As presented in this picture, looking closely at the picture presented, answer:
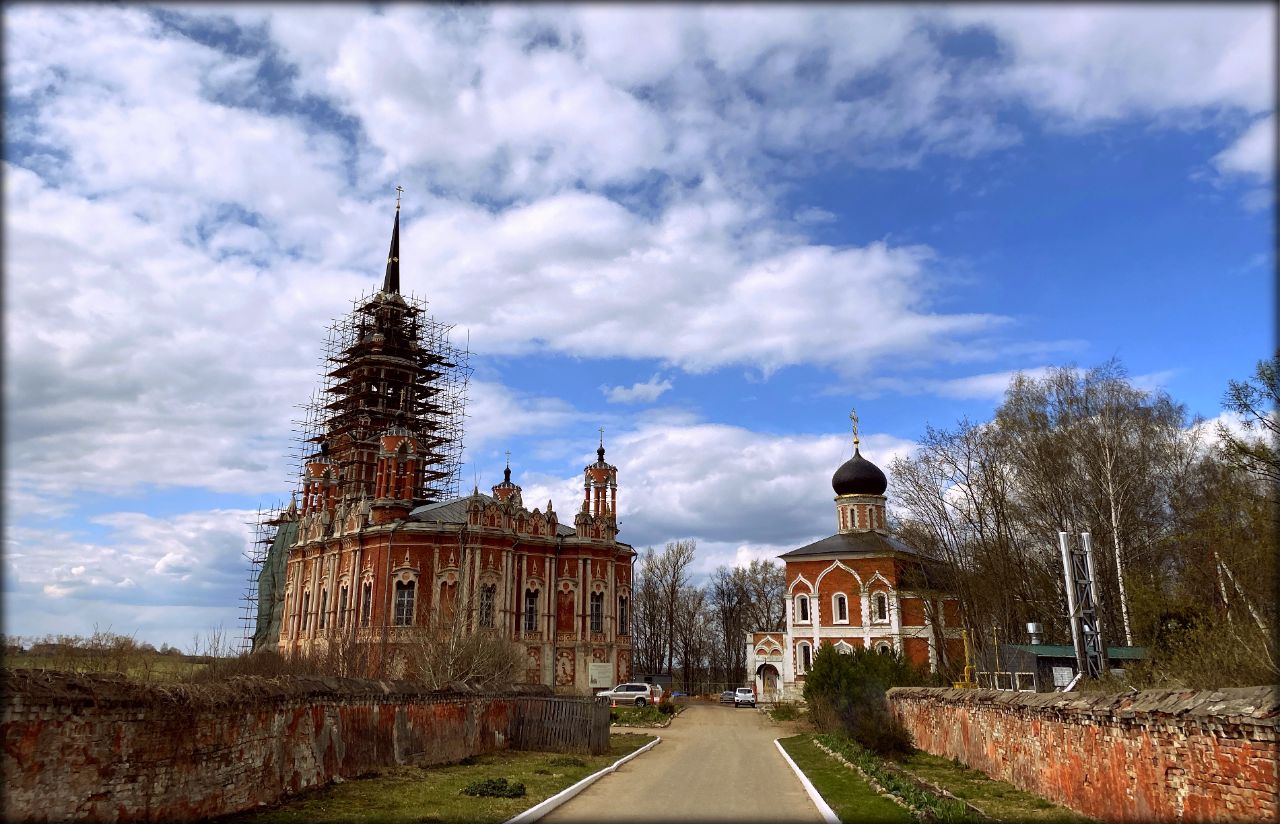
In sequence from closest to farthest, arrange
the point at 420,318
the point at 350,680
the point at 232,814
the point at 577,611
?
1. the point at 232,814
2. the point at 350,680
3. the point at 577,611
4. the point at 420,318

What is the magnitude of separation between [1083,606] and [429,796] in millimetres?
16086

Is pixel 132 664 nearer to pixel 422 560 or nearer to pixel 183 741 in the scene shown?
pixel 183 741

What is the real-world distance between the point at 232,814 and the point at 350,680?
475 cm

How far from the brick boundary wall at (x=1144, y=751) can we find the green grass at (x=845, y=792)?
105 inches

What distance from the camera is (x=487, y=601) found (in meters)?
40.9

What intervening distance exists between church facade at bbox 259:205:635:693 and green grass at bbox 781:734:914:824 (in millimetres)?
18383

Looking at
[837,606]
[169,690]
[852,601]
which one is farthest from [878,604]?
[169,690]

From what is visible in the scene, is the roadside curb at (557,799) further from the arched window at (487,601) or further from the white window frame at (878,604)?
the white window frame at (878,604)

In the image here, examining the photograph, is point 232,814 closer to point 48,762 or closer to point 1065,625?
point 48,762

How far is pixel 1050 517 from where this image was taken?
109 ft

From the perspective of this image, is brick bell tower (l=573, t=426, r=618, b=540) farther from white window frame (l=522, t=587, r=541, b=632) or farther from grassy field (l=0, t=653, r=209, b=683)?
grassy field (l=0, t=653, r=209, b=683)

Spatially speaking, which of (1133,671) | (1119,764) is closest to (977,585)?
(1133,671)

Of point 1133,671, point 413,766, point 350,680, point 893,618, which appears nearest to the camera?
point 350,680

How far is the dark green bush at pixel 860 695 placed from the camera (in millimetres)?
21922
